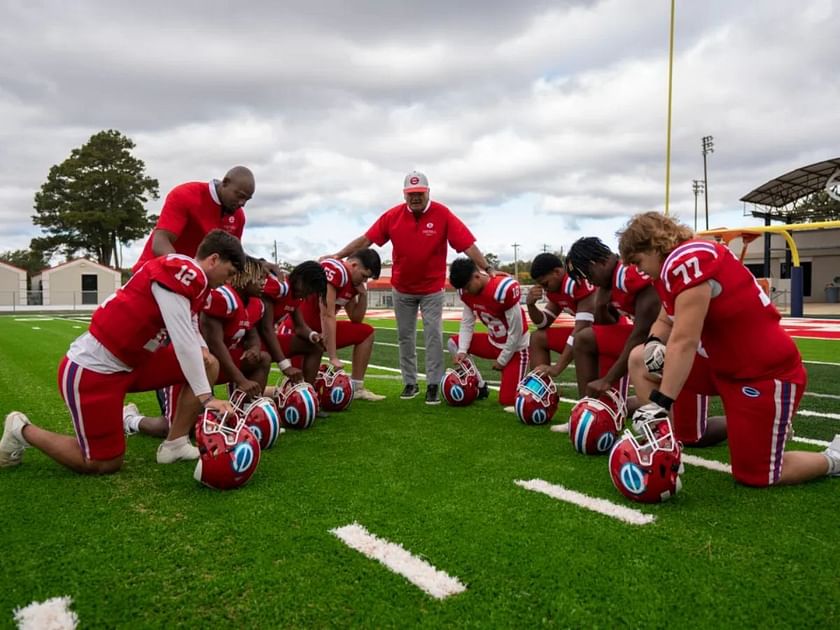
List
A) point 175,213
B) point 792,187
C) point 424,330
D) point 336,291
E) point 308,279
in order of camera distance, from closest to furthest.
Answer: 1. point 175,213
2. point 308,279
3. point 336,291
4. point 424,330
5. point 792,187

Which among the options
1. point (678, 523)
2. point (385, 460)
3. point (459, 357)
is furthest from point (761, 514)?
point (459, 357)

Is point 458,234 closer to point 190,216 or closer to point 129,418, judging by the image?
point 190,216

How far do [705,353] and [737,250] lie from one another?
3977 cm

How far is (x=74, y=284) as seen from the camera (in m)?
47.9

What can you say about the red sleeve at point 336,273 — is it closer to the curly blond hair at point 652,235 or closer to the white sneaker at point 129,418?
the white sneaker at point 129,418

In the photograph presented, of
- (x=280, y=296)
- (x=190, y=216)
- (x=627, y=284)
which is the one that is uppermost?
(x=190, y=216)

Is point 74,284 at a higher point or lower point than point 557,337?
higher

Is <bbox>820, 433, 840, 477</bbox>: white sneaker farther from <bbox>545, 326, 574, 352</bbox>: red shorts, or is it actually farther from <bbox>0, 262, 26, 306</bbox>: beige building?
<bbox>0, 262, 26, 306</bbox>: beige building

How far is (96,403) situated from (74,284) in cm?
5011

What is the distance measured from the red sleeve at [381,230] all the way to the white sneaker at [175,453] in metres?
3.21

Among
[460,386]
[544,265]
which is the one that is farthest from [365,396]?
[544,265]

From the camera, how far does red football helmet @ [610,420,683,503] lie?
10.7 ft

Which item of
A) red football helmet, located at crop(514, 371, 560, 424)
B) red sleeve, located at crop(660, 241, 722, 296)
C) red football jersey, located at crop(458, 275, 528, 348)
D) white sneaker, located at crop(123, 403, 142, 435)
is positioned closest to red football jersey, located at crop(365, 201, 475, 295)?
red football jersey, located at crop(458, 275, 528, 348)

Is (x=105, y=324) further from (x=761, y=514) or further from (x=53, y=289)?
(x=53, y=289)
